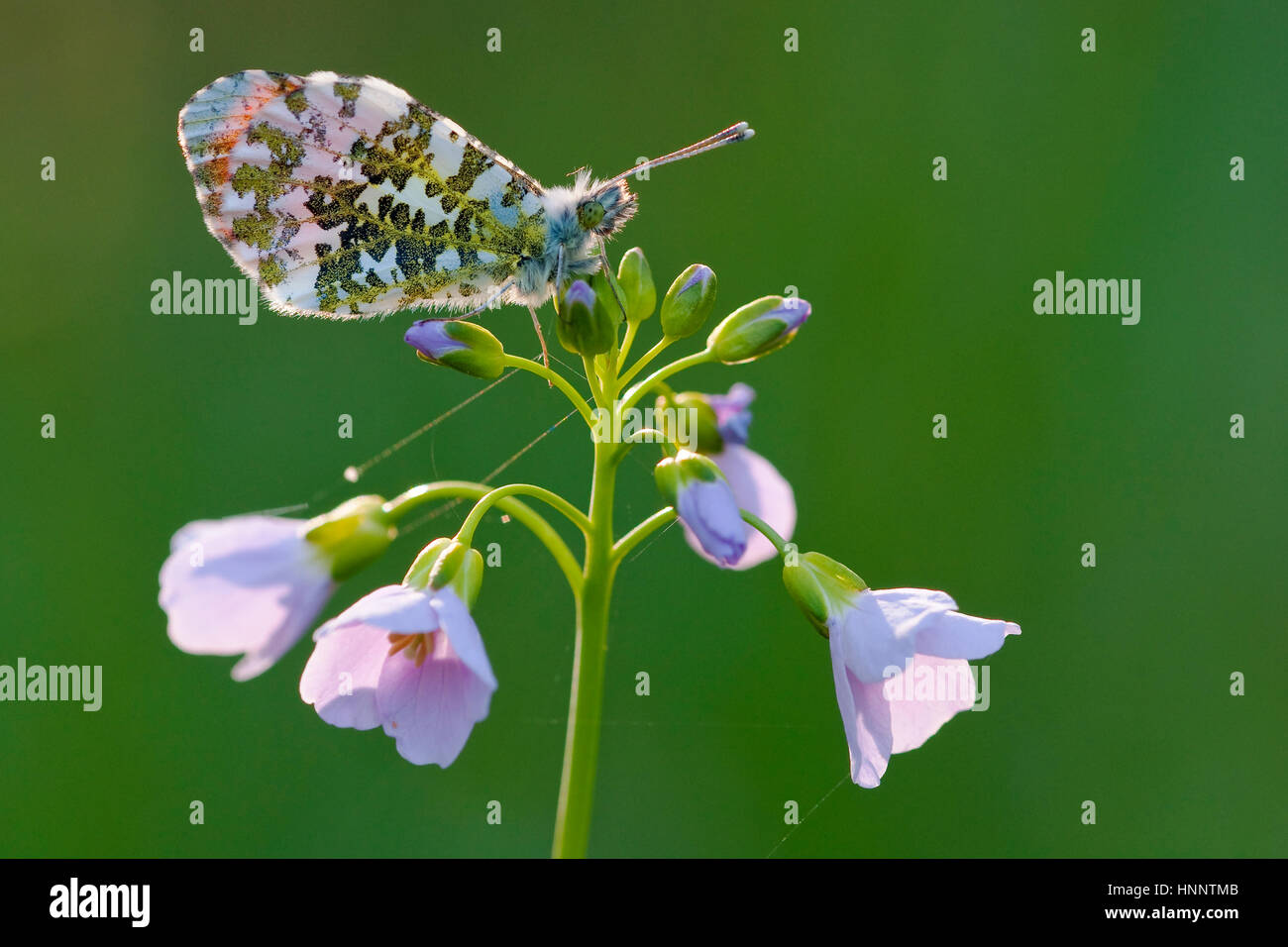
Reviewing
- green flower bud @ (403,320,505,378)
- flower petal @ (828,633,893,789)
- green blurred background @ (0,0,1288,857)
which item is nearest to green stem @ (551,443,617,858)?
green flower bud @ (403,320,505,378)

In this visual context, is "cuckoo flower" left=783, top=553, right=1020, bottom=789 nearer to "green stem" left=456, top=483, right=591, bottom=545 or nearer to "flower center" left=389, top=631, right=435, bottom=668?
"green stem" left=456, top=483, right=591, bottom=545

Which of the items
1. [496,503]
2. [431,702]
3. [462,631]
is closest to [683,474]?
[496,503]

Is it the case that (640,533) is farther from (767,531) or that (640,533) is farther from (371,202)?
(371,202)

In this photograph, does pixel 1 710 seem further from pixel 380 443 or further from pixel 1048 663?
pixel 1048 663

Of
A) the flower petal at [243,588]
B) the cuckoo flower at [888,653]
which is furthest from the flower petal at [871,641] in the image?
the flower petal at [243,588]

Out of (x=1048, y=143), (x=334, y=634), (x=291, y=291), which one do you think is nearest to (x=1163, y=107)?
(x=1048, y=143)

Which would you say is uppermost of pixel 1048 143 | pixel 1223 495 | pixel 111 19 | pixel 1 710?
pixel 111 19

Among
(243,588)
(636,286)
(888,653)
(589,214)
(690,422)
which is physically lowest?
(888,653)
